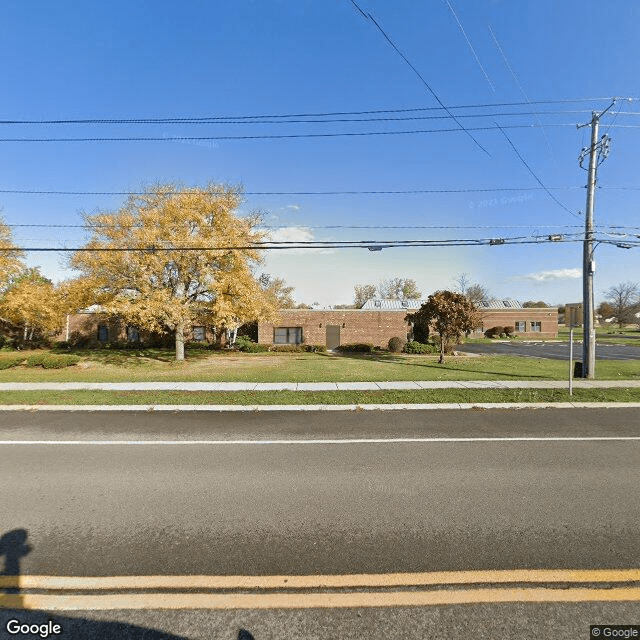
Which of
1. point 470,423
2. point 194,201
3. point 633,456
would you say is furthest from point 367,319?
point 633,456

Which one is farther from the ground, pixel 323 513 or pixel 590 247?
pixel 590 247

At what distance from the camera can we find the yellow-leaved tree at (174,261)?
58.0 ft

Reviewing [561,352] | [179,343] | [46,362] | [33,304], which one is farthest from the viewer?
[561,352]

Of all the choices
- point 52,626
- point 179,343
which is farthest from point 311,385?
point 179,343

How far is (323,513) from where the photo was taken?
4.12 m

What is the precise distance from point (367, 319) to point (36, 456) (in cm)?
2730

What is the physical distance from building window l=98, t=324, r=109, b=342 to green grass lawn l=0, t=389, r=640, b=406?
2656cm

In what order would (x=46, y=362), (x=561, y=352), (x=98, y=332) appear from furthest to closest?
(x=98, y=332) < (x=561, y=352) < (x=46, y=362)

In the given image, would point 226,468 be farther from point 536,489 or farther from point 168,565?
point 536,489

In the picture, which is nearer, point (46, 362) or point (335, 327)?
point (46, 362)

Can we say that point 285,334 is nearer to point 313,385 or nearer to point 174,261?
point 174,261

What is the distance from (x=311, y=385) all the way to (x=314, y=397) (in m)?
2.08

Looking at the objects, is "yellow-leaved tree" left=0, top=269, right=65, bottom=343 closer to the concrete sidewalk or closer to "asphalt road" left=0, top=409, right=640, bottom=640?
the concrete sidewalk

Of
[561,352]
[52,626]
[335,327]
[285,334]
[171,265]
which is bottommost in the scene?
[52,626]
